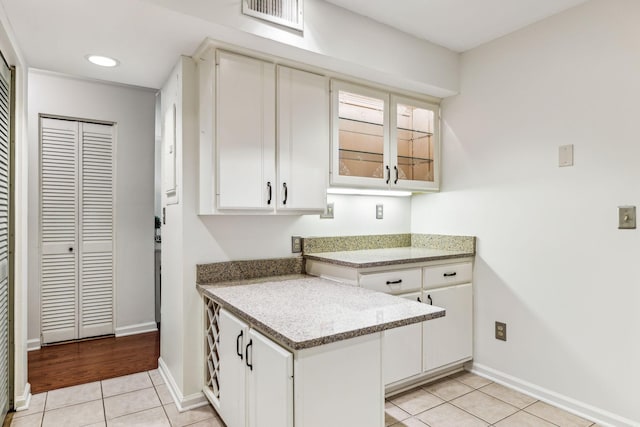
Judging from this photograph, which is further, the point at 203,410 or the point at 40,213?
the point at 40,213

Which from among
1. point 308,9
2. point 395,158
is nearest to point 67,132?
point 308,9

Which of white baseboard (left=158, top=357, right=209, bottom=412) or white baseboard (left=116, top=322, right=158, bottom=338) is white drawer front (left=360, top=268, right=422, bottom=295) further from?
white baseboard (left=116, top=322, right=158, bottom=338)

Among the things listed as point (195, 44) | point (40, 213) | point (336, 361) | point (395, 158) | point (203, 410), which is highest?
point (195, 44)

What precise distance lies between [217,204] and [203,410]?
1271mm

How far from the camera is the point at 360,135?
2732mm

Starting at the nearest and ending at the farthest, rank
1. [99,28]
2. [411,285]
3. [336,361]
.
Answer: [336,361] → [99,28] → [411,285]

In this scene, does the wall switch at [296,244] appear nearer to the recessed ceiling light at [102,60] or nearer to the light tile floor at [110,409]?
the light tile floor at [110,409]

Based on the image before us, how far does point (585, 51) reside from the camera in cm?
228

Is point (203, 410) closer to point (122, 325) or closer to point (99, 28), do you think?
point (122, 325)

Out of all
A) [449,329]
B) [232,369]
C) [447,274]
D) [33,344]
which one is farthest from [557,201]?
[33,344]

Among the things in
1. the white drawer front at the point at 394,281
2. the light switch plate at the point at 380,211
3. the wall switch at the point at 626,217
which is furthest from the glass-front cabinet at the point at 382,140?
the wall switch at the point at 626,217

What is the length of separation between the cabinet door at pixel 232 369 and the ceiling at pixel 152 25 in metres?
1.52

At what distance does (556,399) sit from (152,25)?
3.23 meters

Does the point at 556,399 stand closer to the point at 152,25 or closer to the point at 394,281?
the point at 394,281
